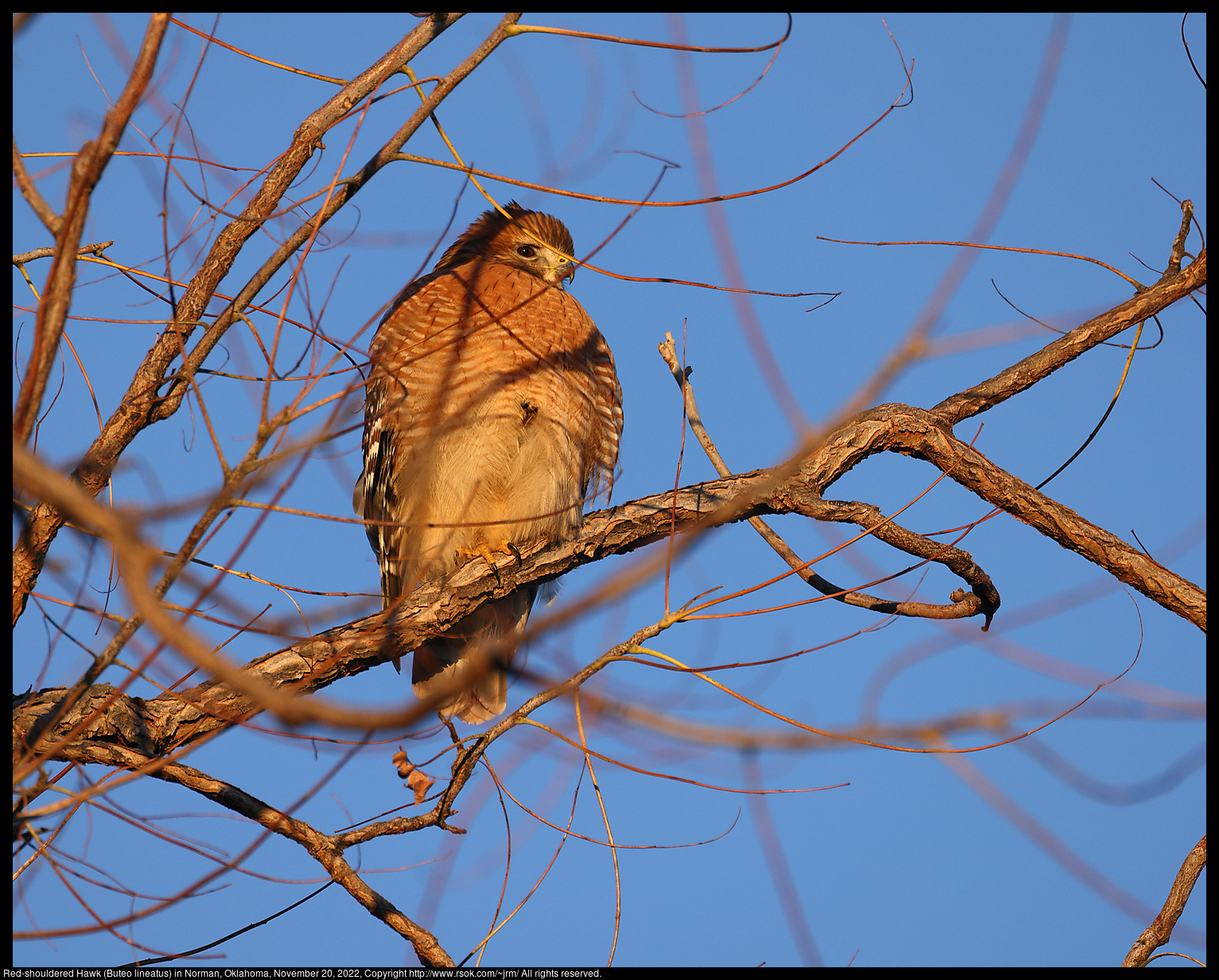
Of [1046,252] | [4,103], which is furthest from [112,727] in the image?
[1046,252]

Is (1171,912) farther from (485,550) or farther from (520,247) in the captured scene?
(520,247)

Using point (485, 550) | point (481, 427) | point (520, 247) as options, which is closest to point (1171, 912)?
point (485, 550)

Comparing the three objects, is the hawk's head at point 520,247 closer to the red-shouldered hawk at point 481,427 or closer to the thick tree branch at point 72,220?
the red-shouldered hawk at point 481,427

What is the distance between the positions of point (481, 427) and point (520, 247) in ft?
4.50

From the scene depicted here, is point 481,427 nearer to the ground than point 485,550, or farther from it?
farther from it

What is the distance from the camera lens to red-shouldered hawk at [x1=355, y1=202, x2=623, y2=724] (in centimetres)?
416

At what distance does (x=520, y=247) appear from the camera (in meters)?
5.09

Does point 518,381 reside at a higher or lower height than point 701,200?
higher

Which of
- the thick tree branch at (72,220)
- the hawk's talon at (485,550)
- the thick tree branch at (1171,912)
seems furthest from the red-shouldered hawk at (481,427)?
the thick tree branch at (1171,912)

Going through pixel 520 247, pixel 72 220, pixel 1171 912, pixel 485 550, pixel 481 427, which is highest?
pixel 520 247

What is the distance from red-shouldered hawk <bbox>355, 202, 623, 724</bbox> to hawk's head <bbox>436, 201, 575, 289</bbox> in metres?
0.21

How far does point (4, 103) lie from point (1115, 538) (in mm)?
3520

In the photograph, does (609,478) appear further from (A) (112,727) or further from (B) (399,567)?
(A) (112,727)

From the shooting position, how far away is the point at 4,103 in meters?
2.13
